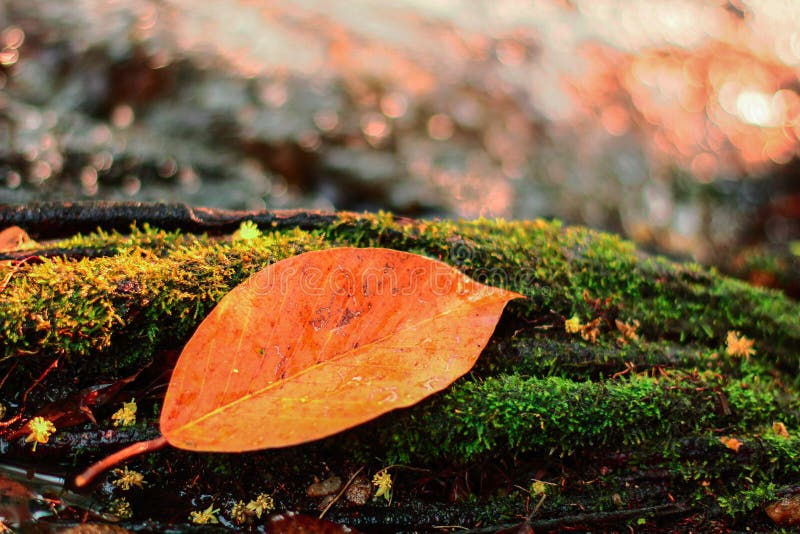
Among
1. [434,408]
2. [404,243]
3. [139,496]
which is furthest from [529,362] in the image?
[139,496]

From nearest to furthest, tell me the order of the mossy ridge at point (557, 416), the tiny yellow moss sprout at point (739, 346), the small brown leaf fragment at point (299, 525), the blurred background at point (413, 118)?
the small brown leaf fragment at point (299, 525) → the mossy ridge at point (557, 416) → the tiny yellow moss sprout at point (739, 346) → the blurred background at point (413, 118)

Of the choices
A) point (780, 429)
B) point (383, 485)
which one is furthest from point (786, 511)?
point (383, 485)

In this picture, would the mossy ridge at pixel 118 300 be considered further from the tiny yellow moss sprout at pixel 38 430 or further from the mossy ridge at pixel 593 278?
the mossy ridge at pixel 593 278

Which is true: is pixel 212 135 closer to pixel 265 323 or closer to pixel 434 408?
pixel 265 323

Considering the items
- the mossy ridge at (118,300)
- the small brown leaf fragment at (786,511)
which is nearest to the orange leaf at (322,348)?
the mossy ridge at (118,300)

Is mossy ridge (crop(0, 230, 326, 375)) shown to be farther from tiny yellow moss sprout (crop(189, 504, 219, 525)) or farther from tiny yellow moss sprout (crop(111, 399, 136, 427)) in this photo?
tiny yellow moss sprout (crop(189, 504, 219, 525))

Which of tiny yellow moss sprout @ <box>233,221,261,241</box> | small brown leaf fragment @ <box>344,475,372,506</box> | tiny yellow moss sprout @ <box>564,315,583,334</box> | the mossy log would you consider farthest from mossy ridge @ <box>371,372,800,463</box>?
tiny yellow moss sprout @ <box>233,221,261,241</box>

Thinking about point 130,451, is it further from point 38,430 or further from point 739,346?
point 739,346
